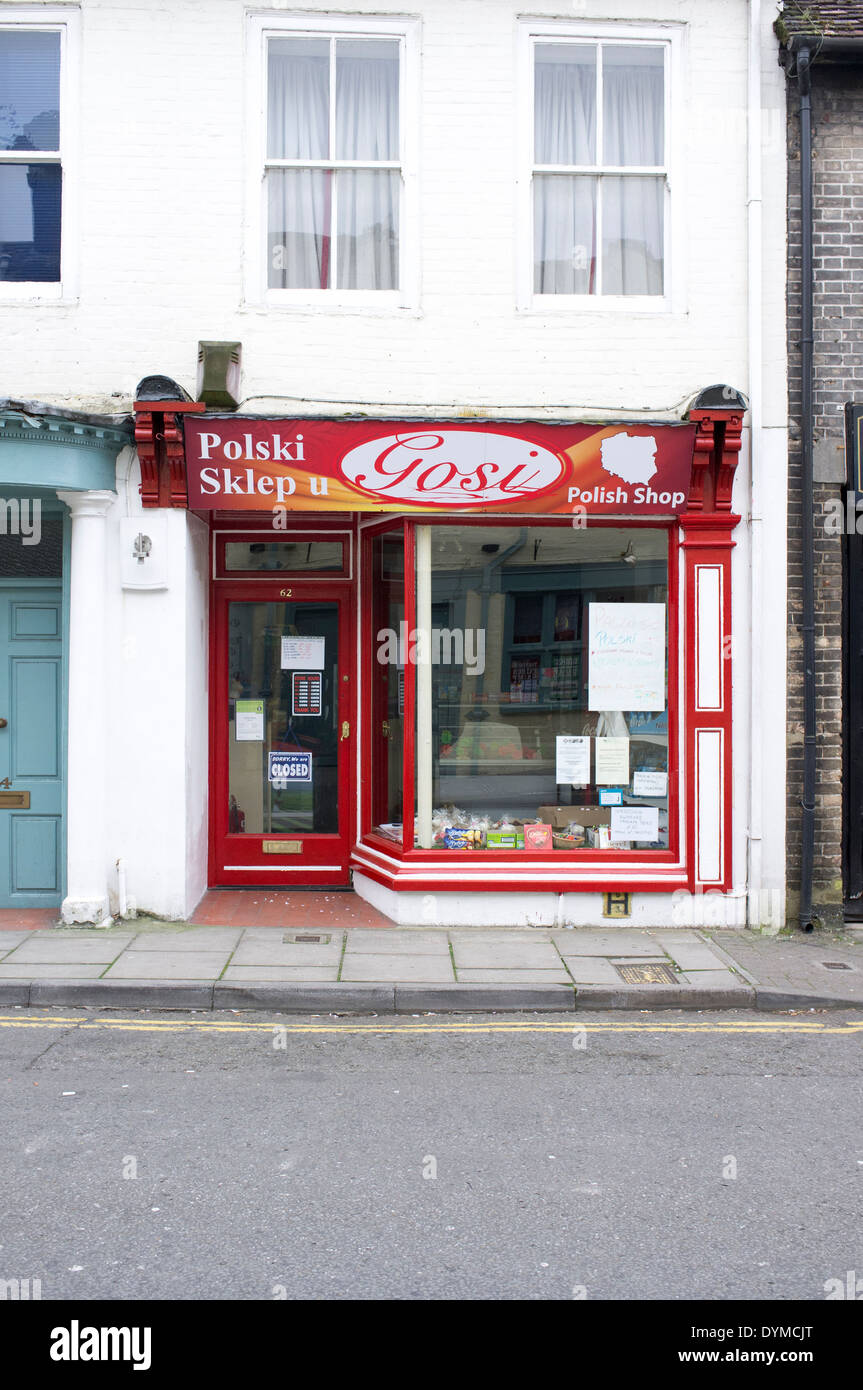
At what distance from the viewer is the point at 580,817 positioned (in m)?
9.29

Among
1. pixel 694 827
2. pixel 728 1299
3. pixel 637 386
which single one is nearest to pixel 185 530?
pixel 637 386

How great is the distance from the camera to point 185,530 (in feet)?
28.7

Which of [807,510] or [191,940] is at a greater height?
[807,510]

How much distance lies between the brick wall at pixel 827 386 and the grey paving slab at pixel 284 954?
3.68m

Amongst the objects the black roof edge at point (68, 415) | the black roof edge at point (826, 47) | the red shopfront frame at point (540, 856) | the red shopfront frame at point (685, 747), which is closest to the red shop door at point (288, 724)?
the red shopfront frame at point (540, 856)

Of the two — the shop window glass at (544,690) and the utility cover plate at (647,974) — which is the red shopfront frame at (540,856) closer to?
the shop window glass at (544,690)

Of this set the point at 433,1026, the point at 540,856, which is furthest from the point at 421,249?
the point at 433,1026

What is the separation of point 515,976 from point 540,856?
5.65 feet

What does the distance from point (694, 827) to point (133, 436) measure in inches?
203

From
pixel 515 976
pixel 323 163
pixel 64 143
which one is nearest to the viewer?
pixel 515 976

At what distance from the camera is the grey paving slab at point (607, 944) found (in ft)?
26.6

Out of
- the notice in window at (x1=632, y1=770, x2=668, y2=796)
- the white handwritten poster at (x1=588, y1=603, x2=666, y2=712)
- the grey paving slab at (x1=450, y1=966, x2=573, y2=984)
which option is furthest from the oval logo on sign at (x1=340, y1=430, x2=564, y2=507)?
the grey paving slab at (x1=450, y1=966, x2=573, y2=984)

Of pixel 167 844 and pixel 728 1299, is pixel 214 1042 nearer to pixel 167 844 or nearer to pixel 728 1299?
pixel 167 844

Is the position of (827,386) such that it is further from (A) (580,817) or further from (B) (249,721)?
(B) (249,721)
